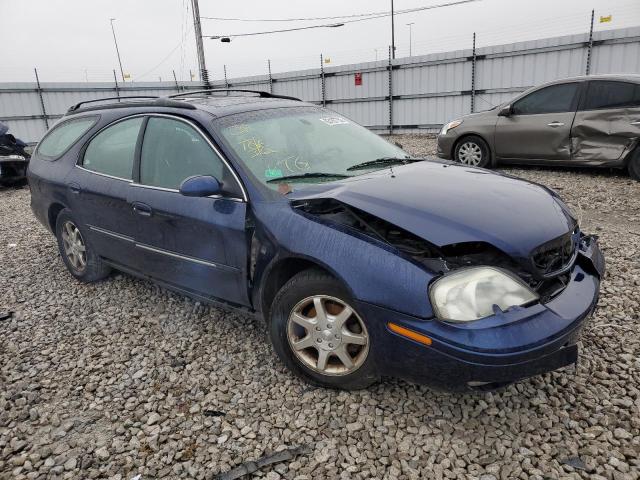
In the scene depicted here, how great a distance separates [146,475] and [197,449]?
24 centimetres

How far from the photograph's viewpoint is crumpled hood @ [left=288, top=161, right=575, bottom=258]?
2066mm

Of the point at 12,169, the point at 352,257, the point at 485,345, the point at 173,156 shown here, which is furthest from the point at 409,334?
the point at 12,169

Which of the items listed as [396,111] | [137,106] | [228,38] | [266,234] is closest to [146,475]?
[266,234]

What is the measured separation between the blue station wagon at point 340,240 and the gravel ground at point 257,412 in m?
0.30

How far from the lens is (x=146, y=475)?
204 cm

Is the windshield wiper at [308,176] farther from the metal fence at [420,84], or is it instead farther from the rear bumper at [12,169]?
the metal fence at [420,84]

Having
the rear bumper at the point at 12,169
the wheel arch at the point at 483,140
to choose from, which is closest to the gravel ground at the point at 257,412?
the wheel arch at the point at 483,140

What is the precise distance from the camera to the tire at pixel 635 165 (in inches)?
260

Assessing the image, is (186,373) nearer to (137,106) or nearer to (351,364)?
(351,364)

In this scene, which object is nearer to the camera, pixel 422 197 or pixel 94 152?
pixel 422 197

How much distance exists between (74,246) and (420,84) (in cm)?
1307

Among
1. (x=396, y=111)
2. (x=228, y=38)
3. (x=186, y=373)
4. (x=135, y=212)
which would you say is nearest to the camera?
(x=186, y=373)

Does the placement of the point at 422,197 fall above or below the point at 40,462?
above

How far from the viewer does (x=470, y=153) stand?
8.14 m
